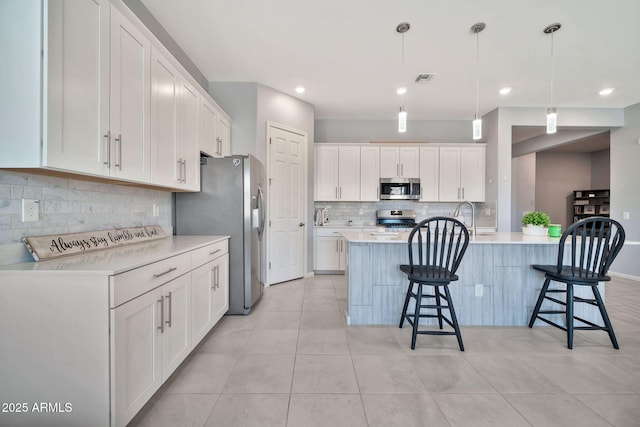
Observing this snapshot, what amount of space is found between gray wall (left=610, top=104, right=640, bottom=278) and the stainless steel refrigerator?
232 inches

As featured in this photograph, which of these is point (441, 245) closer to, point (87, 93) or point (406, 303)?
point (406, 303)

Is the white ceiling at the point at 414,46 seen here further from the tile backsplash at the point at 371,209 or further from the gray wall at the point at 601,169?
the gray wall at the point at 601,169

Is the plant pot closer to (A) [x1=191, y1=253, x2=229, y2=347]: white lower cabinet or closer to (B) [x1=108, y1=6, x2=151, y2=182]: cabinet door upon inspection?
(A) [x1=191, y1=253, x2=229, y2=347]: white lower cabinet

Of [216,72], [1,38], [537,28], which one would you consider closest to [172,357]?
[1,38]

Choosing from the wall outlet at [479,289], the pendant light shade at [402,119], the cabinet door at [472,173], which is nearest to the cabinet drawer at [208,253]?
the pendant light shade at [402,119]

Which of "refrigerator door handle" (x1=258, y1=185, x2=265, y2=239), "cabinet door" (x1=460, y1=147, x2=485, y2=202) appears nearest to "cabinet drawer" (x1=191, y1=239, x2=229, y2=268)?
"refrigerator door handle" (x1=258, y1=185, x2=265, y2=239)

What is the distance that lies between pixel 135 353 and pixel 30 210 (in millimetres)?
921

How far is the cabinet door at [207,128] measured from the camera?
3000 millimetres

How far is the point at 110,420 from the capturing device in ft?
4.04

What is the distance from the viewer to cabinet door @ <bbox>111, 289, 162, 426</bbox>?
1265 millimetres

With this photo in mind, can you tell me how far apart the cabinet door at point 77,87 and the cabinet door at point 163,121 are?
19.6 inches

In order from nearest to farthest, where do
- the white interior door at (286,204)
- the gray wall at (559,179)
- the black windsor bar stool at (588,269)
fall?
the black windsor bar stool at (588,269), the white interior door at (286,204), the gray wall at (559,179)

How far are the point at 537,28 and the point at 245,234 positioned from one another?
3.52 m

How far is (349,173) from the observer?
5219 millimetres
